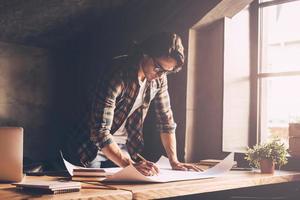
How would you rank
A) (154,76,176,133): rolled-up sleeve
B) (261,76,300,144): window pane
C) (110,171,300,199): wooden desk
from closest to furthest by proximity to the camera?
1. (110,171,300,199): wooden desk
2. (154,76,176,133): rolled-up sleeve
3. (261,76,300,144): window pane

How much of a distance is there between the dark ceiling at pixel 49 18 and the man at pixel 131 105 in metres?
1.41

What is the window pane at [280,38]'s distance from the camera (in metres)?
3.82

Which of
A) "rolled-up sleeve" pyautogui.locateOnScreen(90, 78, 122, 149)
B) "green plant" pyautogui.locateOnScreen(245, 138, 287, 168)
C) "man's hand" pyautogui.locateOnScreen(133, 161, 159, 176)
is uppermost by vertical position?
"rolled-up sleeve" pyautogui.locateOnScreen(90, 78, 122, 149)

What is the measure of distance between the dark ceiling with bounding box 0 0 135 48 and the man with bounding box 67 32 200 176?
1412mm

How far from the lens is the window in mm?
3809

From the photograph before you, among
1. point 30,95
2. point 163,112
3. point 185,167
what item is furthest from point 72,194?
point 30,95

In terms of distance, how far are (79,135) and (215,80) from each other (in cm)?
136

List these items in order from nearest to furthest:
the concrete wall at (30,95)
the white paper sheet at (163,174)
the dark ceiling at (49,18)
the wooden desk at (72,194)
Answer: the wooden desk at (72,194) < the white paper sheet at (163,174) < the dark ceiling at (49,18) < the concrete wall at (30,95)

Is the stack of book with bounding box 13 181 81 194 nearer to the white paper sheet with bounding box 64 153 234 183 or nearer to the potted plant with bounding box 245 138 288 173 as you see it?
the white paper sheet with bounding box 64 153 234 183

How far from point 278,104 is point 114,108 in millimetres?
1750

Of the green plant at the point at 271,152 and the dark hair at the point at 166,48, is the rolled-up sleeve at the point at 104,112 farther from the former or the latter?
the green plant at the point at 271,152

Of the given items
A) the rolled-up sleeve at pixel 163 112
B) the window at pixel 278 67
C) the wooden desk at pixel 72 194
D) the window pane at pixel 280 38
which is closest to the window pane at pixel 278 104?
the window at pixel 278 67

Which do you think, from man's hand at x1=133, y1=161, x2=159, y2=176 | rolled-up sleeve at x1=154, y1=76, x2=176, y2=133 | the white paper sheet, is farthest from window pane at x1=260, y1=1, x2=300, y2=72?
man's hand at x1=133, y1=161, x2=159, y2=176

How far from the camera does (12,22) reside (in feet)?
13.3
